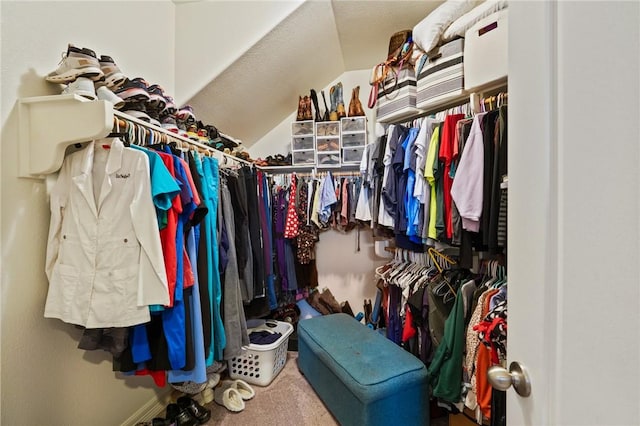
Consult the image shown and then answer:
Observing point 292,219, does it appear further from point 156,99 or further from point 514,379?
point 514,379

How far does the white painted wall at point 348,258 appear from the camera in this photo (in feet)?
9.11

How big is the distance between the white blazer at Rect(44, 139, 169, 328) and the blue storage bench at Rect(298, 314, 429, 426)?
100cm

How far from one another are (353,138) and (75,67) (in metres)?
1.88

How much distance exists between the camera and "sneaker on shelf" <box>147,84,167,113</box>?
4.25 ft

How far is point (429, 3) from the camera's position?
1.88 metres

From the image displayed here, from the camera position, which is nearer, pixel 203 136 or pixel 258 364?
pixel 203 136

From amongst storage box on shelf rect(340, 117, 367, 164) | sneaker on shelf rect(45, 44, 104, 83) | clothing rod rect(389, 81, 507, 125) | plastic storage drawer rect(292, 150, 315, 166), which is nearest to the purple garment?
plastic storage drawer rect(292, 150, 315, 166)

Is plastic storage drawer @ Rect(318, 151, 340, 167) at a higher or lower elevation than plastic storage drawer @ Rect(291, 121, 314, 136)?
lower

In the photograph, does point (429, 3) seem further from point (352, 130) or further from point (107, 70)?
point (107, 70)

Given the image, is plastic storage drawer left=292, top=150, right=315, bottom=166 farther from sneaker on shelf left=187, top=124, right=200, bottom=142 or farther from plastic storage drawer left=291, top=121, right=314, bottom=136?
sneaker on shelf left=187, top=124, right=200, bottom=142

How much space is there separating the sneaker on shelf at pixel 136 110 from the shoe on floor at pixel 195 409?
156cm

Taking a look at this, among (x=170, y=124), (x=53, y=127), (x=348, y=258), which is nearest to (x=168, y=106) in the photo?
(x=170, y=124)

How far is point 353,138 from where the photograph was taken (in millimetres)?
2496

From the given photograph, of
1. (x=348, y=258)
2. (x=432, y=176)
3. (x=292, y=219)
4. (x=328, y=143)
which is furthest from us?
(x=348, y=258)
